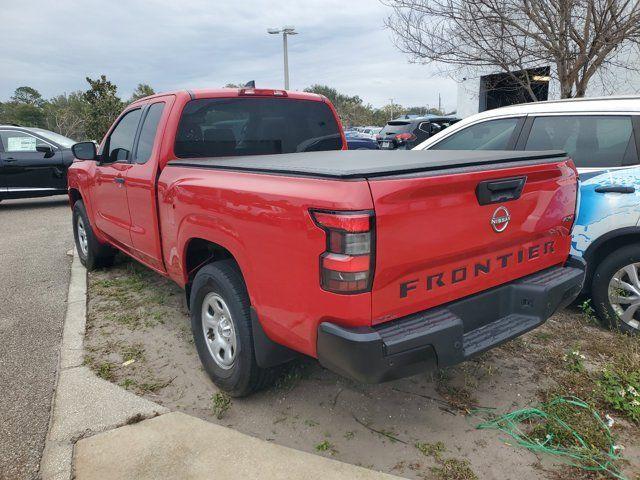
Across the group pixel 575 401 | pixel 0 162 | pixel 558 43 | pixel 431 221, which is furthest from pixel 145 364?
pixel 0 162

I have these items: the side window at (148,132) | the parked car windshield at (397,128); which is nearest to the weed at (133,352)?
the side window at (148,132)

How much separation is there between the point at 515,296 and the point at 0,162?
1040 cm

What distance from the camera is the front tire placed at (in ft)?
11.6

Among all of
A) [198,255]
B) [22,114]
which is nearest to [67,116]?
[22,114]

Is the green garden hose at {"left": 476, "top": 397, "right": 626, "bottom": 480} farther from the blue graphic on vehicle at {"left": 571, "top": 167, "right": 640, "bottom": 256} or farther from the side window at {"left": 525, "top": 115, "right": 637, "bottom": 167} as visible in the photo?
the side window at {"left": 525, "top": 115, "right": 637, "bottom": 167}

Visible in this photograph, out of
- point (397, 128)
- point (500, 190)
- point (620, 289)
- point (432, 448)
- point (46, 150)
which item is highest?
point (397, 128)

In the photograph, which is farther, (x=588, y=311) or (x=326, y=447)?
(x=588, y=311)

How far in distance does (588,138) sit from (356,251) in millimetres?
2860

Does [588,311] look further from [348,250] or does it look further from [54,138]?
[54,138]

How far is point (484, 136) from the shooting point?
4.47 m

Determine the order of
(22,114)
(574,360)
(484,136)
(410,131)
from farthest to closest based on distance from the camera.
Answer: (22,114) → (410,131) → (484,136) → (574,360)

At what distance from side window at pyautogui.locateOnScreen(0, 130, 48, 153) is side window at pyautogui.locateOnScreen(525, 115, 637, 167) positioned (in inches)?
382

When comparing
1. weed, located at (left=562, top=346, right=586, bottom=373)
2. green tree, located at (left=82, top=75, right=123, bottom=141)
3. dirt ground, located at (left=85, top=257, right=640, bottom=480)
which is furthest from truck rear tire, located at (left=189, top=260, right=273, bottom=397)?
green tree, located at (left=82, top=75, right=123, bottom=141)

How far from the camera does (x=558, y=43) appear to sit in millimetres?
7621
